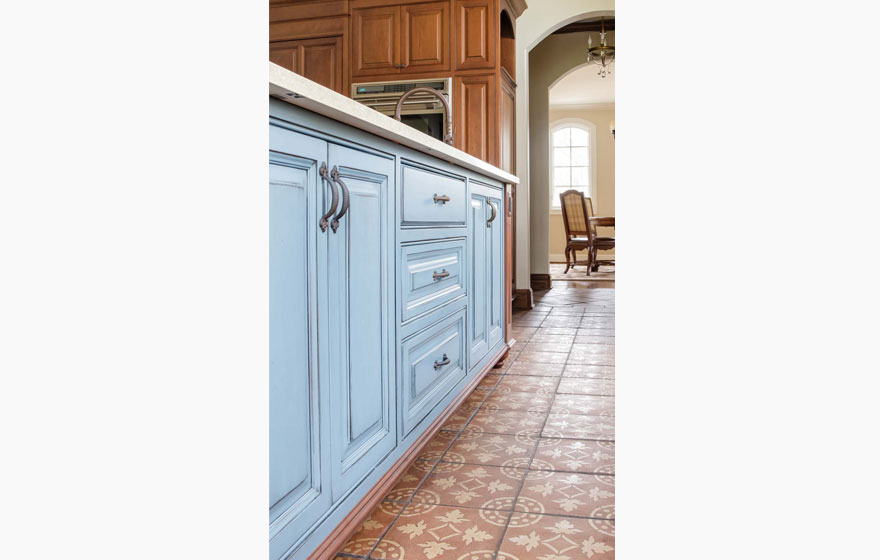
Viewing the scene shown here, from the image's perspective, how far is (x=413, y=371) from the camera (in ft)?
5.41

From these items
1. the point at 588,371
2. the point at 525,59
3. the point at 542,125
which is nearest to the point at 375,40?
the point at 525,59

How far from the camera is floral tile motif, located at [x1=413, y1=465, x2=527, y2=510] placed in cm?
147

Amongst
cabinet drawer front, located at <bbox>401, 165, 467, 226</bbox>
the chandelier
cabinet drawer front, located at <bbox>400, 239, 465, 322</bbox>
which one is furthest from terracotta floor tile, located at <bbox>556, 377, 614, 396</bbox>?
the chandelier

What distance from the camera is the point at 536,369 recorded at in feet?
9.52

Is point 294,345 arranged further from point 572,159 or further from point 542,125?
point 572,159

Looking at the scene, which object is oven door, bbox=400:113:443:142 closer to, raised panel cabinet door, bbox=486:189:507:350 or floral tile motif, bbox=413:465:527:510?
raised panel cabinet door, bbox=486:189:507:350

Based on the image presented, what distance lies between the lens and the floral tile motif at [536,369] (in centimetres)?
282

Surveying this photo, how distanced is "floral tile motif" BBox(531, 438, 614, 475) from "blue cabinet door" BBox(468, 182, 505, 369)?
1.76 ft

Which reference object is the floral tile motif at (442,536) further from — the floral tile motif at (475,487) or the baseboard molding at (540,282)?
the baseboard molding at (540,282)

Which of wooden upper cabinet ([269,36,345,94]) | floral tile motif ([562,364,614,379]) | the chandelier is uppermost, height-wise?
the chandelier

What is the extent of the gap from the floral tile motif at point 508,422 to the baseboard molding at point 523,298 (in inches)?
117
